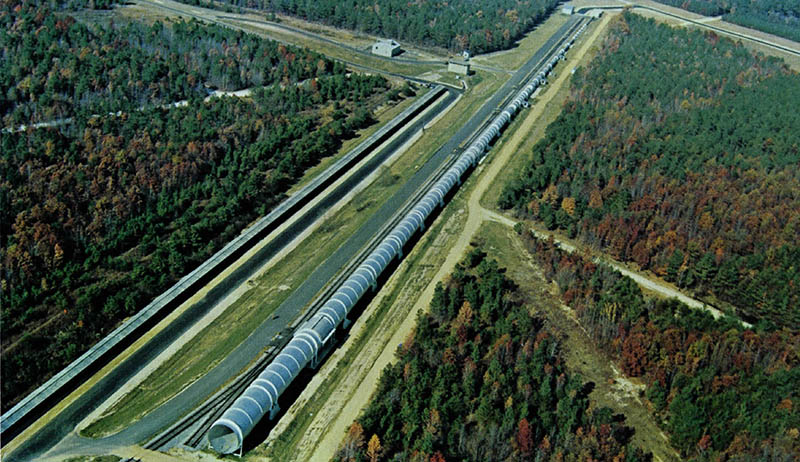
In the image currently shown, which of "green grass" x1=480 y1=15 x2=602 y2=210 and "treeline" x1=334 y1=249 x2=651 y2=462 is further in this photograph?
"green grass" x1=480 y1=15 x2=602 y2=210

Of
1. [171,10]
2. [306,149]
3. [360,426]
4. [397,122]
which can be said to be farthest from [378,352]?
[171,10]

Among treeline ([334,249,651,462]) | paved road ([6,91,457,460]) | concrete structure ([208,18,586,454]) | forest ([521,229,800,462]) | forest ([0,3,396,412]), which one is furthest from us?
forest ([0,3,396,412])

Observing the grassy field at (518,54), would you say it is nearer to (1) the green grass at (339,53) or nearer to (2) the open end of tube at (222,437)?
(1) the green grass at (339,53)

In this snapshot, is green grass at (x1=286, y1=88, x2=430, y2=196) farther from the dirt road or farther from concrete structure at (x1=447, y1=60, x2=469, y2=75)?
the dirt road

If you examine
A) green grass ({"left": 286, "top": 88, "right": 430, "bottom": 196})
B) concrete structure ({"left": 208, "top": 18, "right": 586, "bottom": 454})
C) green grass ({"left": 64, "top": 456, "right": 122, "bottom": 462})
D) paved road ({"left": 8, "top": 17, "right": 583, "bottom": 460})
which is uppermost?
green grass ({"left": 286, "top": 88, "right": 430, "bottom": 196})

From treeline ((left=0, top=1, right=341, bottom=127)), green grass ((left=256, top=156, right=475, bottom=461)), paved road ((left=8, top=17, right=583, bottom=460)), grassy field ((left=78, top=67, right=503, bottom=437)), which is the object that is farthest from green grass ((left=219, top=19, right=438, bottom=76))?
paved road ((left=8, top=17, right=583, bottom=460))

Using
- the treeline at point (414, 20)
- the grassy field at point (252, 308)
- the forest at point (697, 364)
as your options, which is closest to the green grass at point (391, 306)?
the grassy field at point (252, 308)

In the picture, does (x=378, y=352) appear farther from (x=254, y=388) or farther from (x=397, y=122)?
(x=397, y=122)
